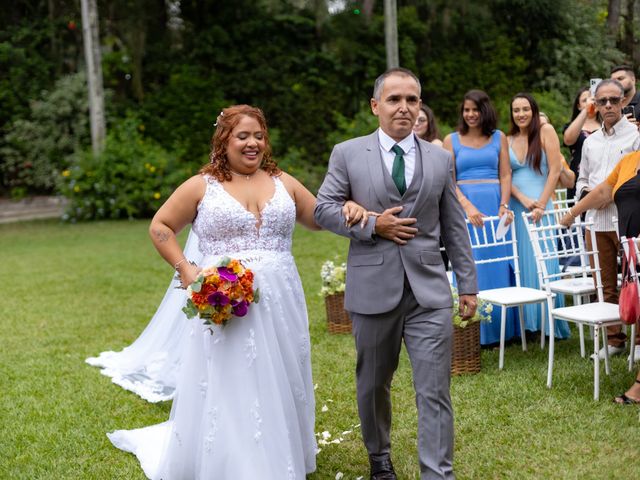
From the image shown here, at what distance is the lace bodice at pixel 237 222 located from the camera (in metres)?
3.92

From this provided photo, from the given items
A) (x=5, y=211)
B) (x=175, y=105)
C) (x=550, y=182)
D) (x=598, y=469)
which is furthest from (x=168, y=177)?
(x=598, y=469)

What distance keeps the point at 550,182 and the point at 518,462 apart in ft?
10.0

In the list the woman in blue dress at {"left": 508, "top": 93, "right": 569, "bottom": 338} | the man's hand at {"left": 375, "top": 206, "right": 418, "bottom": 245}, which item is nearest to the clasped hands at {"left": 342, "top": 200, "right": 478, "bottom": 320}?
the man's hand at {"left": 375, "top": 206, "right": 418, "bottom": 245}

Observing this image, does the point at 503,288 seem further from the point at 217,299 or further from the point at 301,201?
the point at 217,299

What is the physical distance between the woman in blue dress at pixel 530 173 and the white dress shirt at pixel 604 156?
0.64 m

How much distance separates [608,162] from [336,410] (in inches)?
105

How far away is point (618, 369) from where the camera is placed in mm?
5566

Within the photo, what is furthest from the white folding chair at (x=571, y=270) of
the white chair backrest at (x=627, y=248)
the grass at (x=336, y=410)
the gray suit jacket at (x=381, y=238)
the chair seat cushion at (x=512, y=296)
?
the gray suit jacket at (x=381, y=238)

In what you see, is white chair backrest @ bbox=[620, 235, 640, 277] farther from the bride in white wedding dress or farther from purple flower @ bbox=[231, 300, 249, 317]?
purple flower @ bbox=[231, 300, 249, 317]

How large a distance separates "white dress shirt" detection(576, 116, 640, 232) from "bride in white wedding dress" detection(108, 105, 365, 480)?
2740mm

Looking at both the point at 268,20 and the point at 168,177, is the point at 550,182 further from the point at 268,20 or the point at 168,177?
the point at 268,20

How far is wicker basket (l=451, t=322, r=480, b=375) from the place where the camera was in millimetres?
5641

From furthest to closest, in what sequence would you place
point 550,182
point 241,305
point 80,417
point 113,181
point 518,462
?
point 113,181 → point 550,182 → point 80,417 → point 518,462 → point 241,305

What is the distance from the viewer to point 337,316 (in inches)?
→ 285
